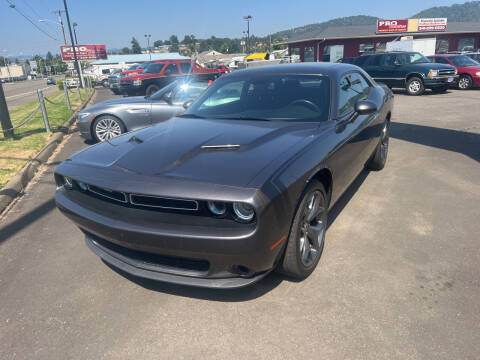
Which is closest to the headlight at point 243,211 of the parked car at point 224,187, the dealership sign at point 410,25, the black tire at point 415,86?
the parked car at point 224,187

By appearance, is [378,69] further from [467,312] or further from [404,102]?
[467,312]

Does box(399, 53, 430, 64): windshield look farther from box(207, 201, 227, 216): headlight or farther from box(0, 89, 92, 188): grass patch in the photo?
box(207, 201, 227, 216): headlight

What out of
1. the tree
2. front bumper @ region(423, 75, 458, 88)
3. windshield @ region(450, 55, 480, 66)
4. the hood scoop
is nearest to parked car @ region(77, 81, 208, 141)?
the hood scoop

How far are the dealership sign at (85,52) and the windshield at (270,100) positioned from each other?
65536 millimetres

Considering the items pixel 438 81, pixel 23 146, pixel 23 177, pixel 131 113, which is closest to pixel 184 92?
pixel 131 113

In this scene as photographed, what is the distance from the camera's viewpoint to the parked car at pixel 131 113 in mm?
7031

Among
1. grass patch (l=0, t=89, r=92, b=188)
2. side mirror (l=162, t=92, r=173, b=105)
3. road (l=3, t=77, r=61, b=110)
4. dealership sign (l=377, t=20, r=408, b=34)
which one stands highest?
dealership sign (l=377, t=20, r=408, b=34)

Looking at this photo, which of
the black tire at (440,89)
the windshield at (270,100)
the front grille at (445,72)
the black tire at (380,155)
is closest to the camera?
the windshield at (270,100)

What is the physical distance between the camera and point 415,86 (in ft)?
46.0

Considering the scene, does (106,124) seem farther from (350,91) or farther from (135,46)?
(135,46)

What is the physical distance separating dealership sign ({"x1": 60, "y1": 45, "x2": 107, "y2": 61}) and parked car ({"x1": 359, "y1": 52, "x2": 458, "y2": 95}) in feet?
193

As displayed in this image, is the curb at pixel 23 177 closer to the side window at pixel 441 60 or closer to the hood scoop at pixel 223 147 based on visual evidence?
the hood scoop at pixel 223 147

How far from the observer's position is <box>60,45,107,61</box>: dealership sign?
197ft

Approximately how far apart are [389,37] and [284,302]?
138ft
